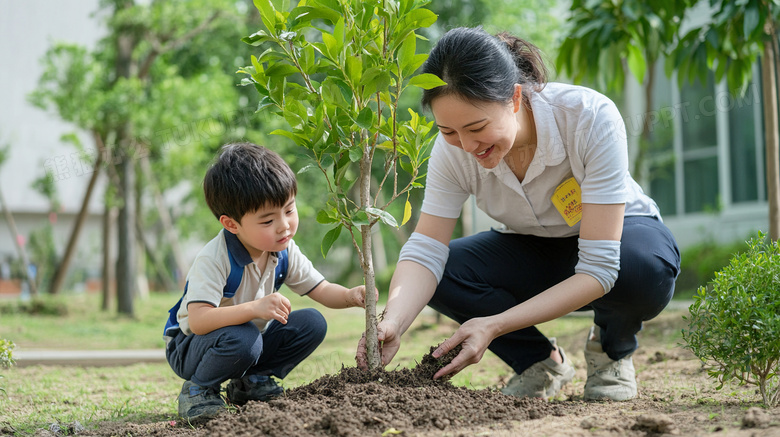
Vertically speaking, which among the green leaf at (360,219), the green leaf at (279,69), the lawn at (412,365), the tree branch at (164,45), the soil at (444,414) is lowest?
the lawn at (412,365)

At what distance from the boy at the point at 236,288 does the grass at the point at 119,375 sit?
0.73 feet

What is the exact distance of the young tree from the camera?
2.00 m

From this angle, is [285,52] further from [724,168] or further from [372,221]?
[724,168]

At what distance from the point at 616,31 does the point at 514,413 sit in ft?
8.11

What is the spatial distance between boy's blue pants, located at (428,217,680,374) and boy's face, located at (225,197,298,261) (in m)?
0.67

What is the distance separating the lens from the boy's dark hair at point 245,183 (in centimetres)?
220

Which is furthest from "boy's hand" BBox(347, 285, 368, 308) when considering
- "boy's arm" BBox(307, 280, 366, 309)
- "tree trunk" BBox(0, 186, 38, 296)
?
"tree trunk" BBox(0, 186, 38, 296)

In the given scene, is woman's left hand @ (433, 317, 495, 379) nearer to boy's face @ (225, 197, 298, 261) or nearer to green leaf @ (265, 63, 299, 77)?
boy's face @ (225, 197, 298, 261)

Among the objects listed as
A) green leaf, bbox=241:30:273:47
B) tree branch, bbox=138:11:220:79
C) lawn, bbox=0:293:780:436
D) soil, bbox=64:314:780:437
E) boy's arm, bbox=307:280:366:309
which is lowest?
lawn, bbox=0:293:780:436

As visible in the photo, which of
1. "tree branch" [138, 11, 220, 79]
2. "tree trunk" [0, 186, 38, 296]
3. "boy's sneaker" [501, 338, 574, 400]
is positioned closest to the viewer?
"boy's sneaker" [501, 338, 574, 400]

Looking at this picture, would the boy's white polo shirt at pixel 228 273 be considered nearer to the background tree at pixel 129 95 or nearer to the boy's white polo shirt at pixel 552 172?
the boy's white polo shirt at pixel 552 172

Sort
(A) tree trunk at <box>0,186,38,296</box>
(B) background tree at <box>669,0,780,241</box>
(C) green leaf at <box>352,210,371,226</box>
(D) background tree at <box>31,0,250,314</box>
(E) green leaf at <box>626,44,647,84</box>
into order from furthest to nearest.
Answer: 1. (A) tree trunk at <box>0,186,38,296</box>
2. (D) background tree at <box>31,0,250,314</box>
3. (E) green leaf at <box>626,44,647,84</box>
4. (B) background tree at <box>669,0,780,241</box>
5. (C) green leaf at <box>352,210,371,226</box>

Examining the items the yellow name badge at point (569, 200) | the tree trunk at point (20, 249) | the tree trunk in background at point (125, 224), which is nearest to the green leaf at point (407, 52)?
the yellow name badge at point (569, 200)

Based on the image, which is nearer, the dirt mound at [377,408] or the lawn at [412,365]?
the dirt mound at [377,408]
